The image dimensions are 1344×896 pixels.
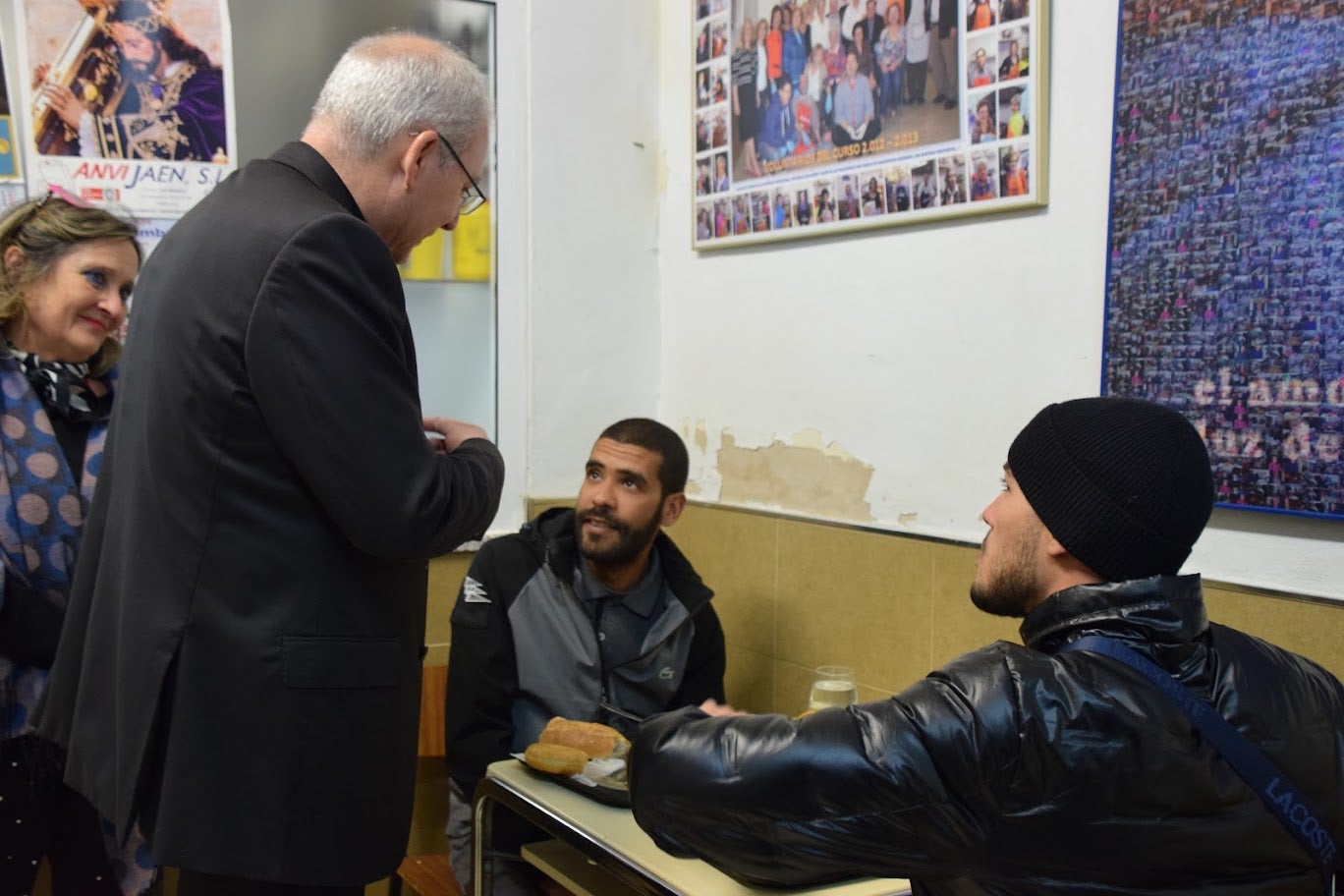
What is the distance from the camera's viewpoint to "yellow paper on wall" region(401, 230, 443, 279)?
305cm

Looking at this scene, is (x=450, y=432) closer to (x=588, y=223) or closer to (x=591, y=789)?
(x=591, y=789)

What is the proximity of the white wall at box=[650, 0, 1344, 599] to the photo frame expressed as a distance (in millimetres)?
76

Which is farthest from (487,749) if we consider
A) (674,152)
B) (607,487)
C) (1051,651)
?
(674,152)

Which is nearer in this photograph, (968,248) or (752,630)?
(968,248)

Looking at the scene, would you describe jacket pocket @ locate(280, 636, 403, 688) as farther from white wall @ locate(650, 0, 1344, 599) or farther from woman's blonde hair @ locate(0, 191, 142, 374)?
white wall @ locate(650, 0, 1344, 599)

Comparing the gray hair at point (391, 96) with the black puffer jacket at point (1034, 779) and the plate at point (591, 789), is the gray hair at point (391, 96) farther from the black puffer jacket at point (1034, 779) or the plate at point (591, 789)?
the plate at point (591, 789)

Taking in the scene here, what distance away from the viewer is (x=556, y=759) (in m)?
1.87

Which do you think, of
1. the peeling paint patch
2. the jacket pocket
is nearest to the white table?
the jacket pocket

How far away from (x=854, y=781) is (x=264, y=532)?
28.6 inches

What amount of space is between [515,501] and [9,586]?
154cm

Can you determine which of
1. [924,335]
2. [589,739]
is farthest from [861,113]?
[589,739]

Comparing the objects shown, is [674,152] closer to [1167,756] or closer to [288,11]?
[288,11]

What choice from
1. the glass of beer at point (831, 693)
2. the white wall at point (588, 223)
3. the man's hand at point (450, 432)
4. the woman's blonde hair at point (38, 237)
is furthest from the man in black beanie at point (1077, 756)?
the white wall at point (588, 223)

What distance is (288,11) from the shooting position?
2818 millimetres
